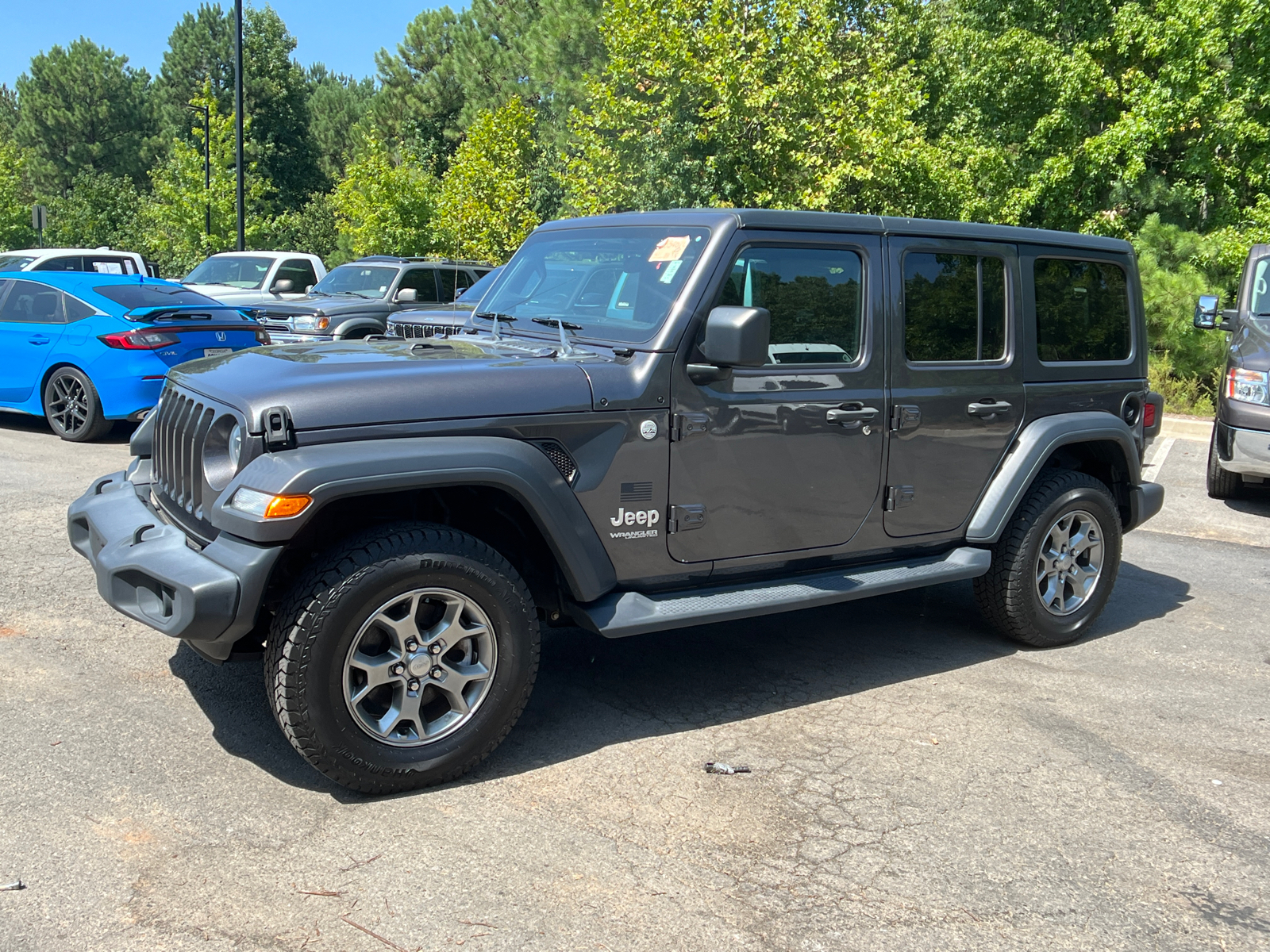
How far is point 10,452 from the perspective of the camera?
9492 millimetres

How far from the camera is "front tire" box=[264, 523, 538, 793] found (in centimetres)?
344

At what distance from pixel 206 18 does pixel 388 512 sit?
6159 centimetres

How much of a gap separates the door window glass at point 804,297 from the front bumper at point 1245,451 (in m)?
5.64

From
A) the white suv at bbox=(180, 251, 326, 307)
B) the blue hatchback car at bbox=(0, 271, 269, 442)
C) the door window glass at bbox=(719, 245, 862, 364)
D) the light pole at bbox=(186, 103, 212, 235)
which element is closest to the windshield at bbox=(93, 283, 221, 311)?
the blue hatchback car at bbox=(0, 271, 269, 442)

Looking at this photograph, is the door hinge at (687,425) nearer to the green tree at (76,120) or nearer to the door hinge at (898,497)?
the door hinge at (898,497)

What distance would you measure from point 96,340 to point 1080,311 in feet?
27.6

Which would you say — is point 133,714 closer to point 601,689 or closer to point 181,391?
point 181,391

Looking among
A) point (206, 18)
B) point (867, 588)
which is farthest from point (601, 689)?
point (206, 18)

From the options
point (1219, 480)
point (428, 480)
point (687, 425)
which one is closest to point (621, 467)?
point (687, 425)

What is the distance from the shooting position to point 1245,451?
28.8 ft

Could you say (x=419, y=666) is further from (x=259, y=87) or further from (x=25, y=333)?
(x=259, y=87)

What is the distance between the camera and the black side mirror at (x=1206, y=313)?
9.58 m

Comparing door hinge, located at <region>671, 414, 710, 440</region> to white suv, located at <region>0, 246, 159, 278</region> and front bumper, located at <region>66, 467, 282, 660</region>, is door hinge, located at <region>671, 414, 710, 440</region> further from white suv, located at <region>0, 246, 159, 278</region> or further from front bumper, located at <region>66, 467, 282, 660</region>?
white suv, located at <region>0, 246, 159, 278</region>

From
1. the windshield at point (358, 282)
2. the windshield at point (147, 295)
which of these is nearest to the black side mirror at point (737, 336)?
the windshield at point (147, 295)
